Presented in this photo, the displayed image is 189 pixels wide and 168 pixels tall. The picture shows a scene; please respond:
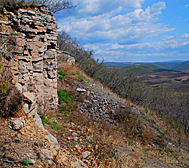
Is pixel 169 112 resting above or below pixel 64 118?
below

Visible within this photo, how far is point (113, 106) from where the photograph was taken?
10.4m

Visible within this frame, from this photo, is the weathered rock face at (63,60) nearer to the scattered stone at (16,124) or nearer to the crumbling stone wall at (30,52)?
the crumbling stone wall at (30,52)

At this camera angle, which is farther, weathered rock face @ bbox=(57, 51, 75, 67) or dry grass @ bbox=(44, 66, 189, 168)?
Result: weathered rock face @ bbox=(57, 51, 75, 67)

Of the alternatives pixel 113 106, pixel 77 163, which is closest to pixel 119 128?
pixel 113 106

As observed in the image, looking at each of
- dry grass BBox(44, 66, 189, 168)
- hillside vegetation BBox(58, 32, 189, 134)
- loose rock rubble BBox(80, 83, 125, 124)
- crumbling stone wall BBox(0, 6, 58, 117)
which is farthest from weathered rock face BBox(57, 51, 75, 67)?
crumbling stone wall BBox(0, 6, 58, 117)

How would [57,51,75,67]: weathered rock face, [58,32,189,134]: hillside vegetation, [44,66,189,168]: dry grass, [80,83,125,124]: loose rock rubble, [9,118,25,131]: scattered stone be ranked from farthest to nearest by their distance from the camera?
[58,32,189,134]: hillside vegetation → [57,51,75,67]: weathered rock face → [80,83,125,124]: loose rock rubble → [44,66,189,168]: dry grass → [9,118,25,131]: scattered stone

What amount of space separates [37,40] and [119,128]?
6.33 metres

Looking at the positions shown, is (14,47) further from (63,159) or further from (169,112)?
(169,112)

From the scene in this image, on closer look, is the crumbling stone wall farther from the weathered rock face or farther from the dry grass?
the weathered rock face

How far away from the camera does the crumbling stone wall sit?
4.85m

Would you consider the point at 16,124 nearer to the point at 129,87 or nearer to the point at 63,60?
the point at 63,60

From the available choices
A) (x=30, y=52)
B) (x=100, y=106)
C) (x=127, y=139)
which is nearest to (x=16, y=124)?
(x=30, y=52)

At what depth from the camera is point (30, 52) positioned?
19.5 ft

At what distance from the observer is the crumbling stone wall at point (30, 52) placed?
4845 millimetres
